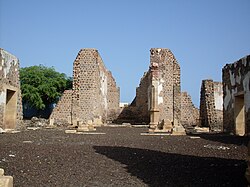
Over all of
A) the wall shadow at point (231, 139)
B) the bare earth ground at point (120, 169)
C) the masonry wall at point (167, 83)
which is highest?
the masonry wall at point (167, 83)

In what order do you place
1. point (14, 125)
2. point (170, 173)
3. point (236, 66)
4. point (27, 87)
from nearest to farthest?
point (170, 173) < point (236, 66) < point (14, 125) < point (27, 87)

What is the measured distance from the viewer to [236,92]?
13281mm

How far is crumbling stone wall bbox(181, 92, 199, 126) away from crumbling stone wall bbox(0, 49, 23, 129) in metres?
13.1

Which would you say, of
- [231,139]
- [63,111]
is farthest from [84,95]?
[231,139]

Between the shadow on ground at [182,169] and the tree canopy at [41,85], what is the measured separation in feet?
81.5

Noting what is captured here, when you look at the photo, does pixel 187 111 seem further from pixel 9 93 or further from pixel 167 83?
pixel 9 93

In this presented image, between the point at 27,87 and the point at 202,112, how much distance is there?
653 inches

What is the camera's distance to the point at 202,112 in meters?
22.3

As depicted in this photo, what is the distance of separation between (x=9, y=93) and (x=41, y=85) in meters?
15.8

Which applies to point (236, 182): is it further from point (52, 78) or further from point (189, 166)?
point (52, 78)

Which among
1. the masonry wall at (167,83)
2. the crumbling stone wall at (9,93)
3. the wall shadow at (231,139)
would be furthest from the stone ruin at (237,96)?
the crumbling stone wall at (9,93)

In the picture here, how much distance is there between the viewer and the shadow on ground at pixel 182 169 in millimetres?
3806

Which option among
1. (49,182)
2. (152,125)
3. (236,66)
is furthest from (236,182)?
(152,125)

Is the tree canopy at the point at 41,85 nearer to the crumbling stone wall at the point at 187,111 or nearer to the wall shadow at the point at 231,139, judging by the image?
the crumbling stone wall at the point at 187,111
